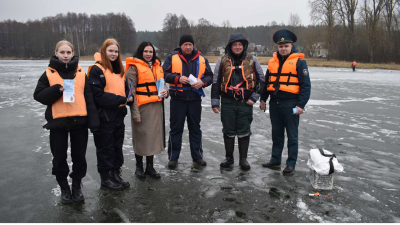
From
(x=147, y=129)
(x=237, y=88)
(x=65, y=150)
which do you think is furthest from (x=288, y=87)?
(x=65, y=150)

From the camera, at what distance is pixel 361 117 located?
29.7ft

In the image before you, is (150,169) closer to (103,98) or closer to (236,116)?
(103,98)

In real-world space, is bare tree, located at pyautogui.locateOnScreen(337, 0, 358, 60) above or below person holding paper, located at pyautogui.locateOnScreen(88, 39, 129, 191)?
above

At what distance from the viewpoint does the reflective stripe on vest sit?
4801 mm

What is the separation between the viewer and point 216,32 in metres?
83.6

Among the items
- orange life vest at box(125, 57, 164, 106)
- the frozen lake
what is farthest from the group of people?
the frozen lake

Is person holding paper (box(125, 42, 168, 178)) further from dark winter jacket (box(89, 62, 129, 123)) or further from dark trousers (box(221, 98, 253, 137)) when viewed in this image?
dark trousers (box(221, 98, 253, 137))

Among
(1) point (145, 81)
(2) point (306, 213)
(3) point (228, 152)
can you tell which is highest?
(1) point (145, 81)

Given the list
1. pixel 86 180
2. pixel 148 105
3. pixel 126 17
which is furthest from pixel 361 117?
pixel 126 17

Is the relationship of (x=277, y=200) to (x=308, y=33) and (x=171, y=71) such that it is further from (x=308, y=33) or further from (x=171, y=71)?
(x=308, y=33)

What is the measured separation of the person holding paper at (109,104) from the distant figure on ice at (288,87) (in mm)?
2342

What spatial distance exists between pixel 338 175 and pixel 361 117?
5267 millimetres

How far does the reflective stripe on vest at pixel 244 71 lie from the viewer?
480 cm

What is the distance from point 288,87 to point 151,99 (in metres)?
2.11
